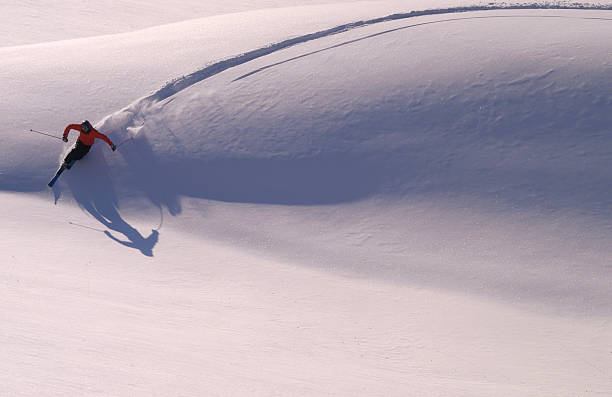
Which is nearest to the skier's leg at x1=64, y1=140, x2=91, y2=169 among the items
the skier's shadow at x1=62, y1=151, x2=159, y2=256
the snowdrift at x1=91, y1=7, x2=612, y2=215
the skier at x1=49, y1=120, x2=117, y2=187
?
the skier at x1=49, y1=120, x2=117, y2=187

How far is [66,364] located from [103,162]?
17.9 feet

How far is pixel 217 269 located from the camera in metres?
6.72

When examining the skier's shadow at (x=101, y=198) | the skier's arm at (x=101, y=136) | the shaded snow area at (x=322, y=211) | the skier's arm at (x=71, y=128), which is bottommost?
the skier's shadow at (x=101, y=198)

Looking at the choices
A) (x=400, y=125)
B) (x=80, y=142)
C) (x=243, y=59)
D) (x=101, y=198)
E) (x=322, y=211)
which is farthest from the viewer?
(x=243, y=59)

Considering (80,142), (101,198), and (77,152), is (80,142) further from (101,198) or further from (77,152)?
(101,198)

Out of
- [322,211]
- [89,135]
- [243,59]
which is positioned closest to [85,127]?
[89,135]

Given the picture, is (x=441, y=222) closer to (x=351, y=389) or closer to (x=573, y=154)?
(x=573, y=154)

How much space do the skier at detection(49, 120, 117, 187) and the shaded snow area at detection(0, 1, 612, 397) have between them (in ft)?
0.57

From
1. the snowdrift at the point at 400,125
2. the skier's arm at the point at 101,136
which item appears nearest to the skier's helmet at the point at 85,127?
the skier's arm at the point at 101,136

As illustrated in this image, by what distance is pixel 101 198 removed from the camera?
26.6 ft

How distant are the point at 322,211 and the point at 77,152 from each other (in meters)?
3.77

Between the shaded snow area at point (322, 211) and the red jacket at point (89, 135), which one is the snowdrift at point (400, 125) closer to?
the shaded snow area at point (322, 211)

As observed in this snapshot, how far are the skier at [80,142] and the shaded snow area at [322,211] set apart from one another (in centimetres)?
17

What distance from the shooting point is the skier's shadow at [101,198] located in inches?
288
